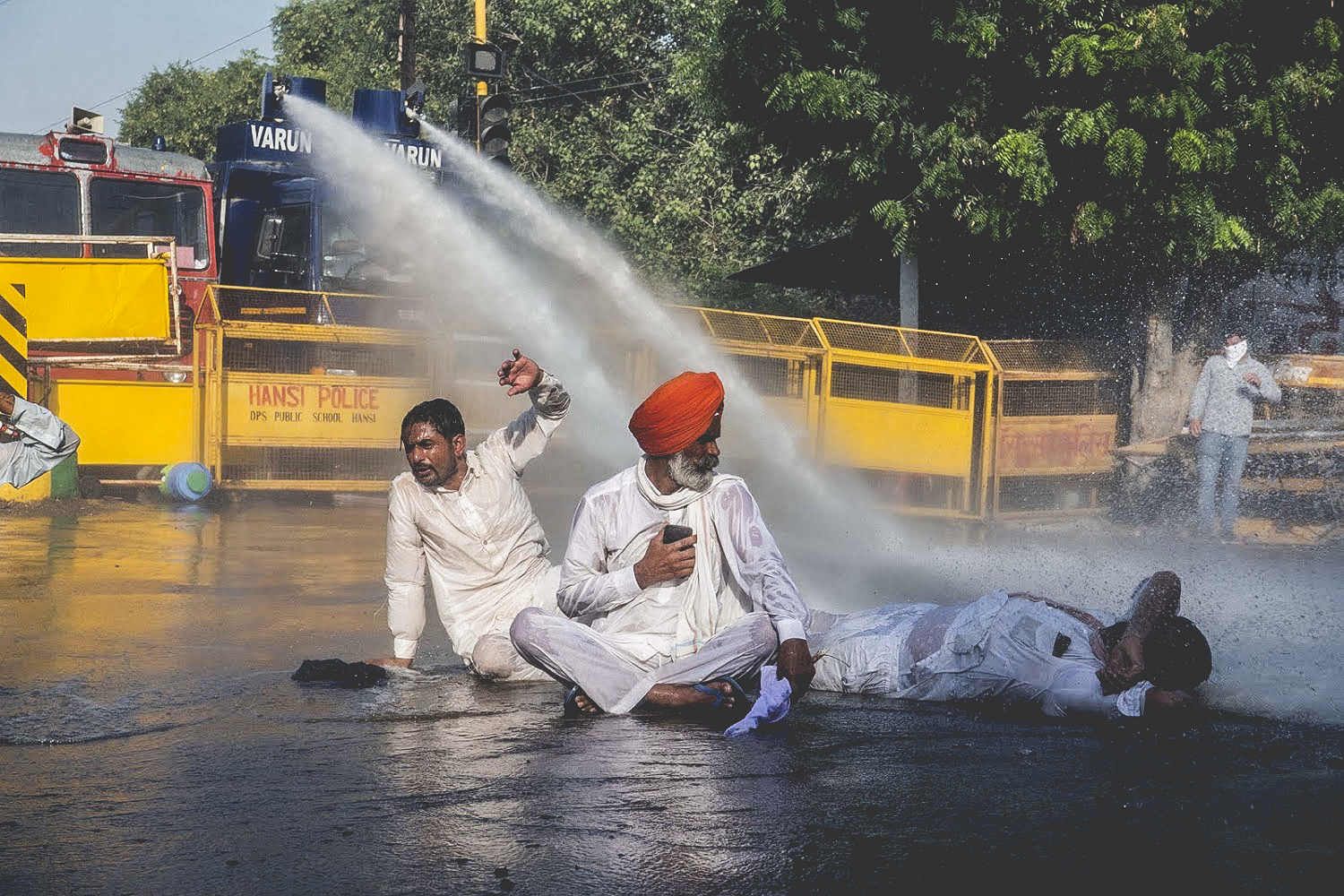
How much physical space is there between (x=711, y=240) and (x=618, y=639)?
66.9 ft

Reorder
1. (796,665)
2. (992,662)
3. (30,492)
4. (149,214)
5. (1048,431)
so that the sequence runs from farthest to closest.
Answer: (149,214) → (1048,431) → (30,492) → (992,662) → (796,665)

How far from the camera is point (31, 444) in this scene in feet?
23.4

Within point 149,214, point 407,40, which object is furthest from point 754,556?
point 407,40

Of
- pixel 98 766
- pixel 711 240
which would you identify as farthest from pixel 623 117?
pixel 98 766

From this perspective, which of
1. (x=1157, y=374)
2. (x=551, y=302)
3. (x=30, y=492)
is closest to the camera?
(x=30, y=492)

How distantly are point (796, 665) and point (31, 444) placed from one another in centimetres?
399

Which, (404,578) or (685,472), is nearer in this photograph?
(685,472)

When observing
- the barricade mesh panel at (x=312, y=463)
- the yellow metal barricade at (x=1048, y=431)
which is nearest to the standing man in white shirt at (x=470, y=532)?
the barricade mesh panel at (x=312, y=463)

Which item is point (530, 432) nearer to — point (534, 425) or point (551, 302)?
point (534, 425)

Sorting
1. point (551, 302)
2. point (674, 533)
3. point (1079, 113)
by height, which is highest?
point (1079, 113)

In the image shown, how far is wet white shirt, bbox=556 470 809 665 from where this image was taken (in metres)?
5.43

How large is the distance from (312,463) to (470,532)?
8737 millimetres

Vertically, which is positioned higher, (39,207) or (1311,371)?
(39,207)

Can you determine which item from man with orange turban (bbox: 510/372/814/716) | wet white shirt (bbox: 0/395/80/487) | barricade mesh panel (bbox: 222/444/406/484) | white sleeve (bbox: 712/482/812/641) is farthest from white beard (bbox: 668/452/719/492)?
barricade mesh panel (bbox: 222/444/406/484)
